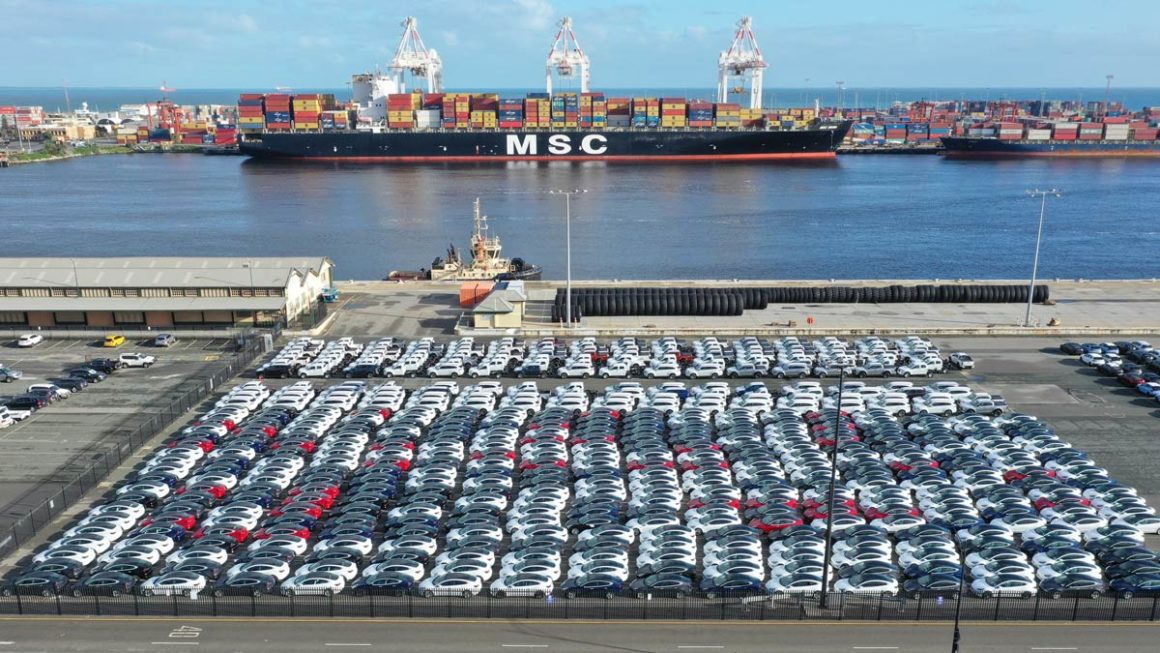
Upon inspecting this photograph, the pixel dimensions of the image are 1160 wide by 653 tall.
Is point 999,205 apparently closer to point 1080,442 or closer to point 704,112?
point 704,112

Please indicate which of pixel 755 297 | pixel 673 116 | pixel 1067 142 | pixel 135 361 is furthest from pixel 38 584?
pixel 1067 142

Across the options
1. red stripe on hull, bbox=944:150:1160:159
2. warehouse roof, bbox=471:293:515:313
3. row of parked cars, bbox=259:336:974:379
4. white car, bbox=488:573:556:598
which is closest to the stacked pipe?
warehouse roof, bbox=471:293:515:313

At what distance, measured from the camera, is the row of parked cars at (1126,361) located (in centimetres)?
4059

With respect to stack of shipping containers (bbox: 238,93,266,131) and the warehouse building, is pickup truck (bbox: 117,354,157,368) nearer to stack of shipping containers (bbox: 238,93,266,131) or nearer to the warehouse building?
the warehouse building

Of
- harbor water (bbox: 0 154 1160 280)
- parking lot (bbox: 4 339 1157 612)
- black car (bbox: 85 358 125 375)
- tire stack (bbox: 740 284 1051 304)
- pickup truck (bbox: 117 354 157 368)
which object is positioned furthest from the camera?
harbor water (bbox: 0 154 1160 280)

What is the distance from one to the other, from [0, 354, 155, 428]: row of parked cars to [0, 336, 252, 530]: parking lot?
35 centimetres

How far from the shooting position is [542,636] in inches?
885

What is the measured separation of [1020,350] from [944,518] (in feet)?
78.4

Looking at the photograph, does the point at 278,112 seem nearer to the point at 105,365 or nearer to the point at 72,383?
the point at 105,365

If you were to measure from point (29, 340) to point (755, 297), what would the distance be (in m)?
44.0

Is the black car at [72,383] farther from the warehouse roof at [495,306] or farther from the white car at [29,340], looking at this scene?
the warehouse roof at [495,306]

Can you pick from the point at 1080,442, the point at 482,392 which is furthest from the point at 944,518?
the point at 482,392

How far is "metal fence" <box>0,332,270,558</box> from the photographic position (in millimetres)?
28266

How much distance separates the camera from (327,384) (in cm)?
4297
